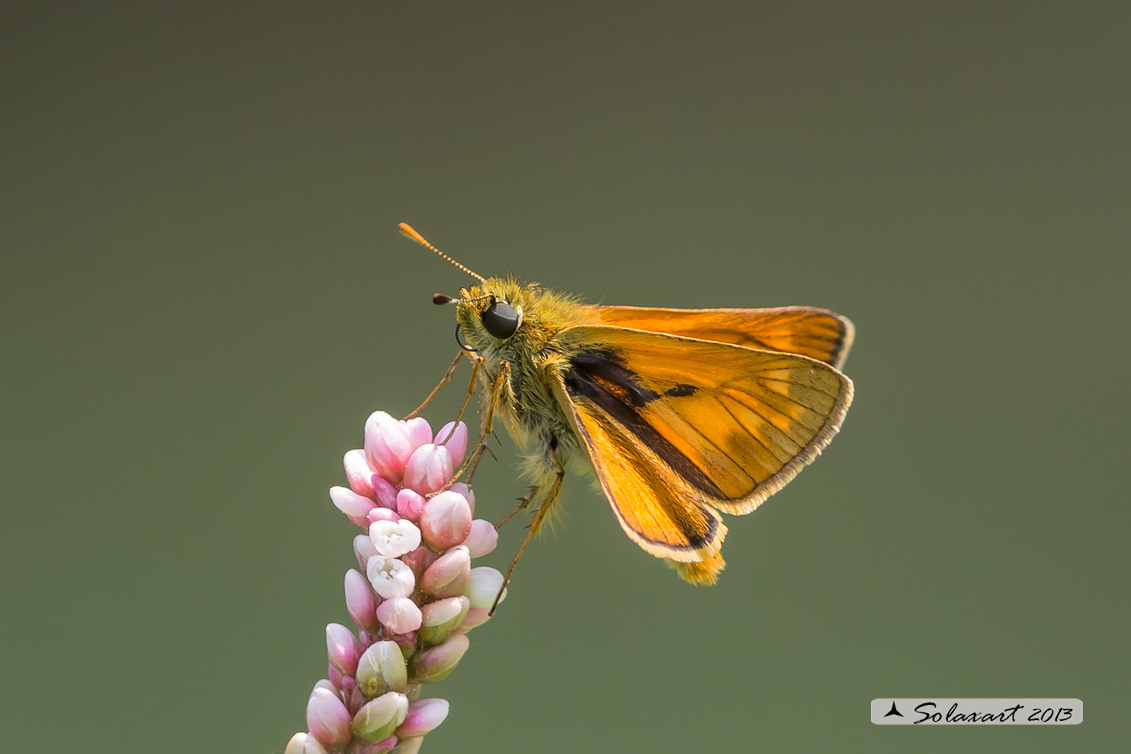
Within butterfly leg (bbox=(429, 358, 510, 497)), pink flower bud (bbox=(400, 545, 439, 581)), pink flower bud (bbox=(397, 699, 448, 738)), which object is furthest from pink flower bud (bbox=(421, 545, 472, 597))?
butterfly leg (bbox=(429, 358, 510, 497))

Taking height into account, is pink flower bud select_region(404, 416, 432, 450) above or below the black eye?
below

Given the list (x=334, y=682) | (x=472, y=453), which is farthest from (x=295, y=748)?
(x=472, y=453)

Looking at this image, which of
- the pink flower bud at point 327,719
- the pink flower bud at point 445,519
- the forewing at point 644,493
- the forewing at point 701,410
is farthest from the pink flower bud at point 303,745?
the forewing at point 701,410

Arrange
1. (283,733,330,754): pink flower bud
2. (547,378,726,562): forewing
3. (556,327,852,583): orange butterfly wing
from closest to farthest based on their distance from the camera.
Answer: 1. (283,733,330,754): pink flower bud
2. (547,378,726,562): forewing
3. (556,327,852,583): orange butterfly wing

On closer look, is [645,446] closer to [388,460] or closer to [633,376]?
[633,376]

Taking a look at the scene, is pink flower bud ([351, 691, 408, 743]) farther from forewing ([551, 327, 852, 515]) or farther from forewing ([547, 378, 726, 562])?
forewing ([551, 327, 852, 515])
